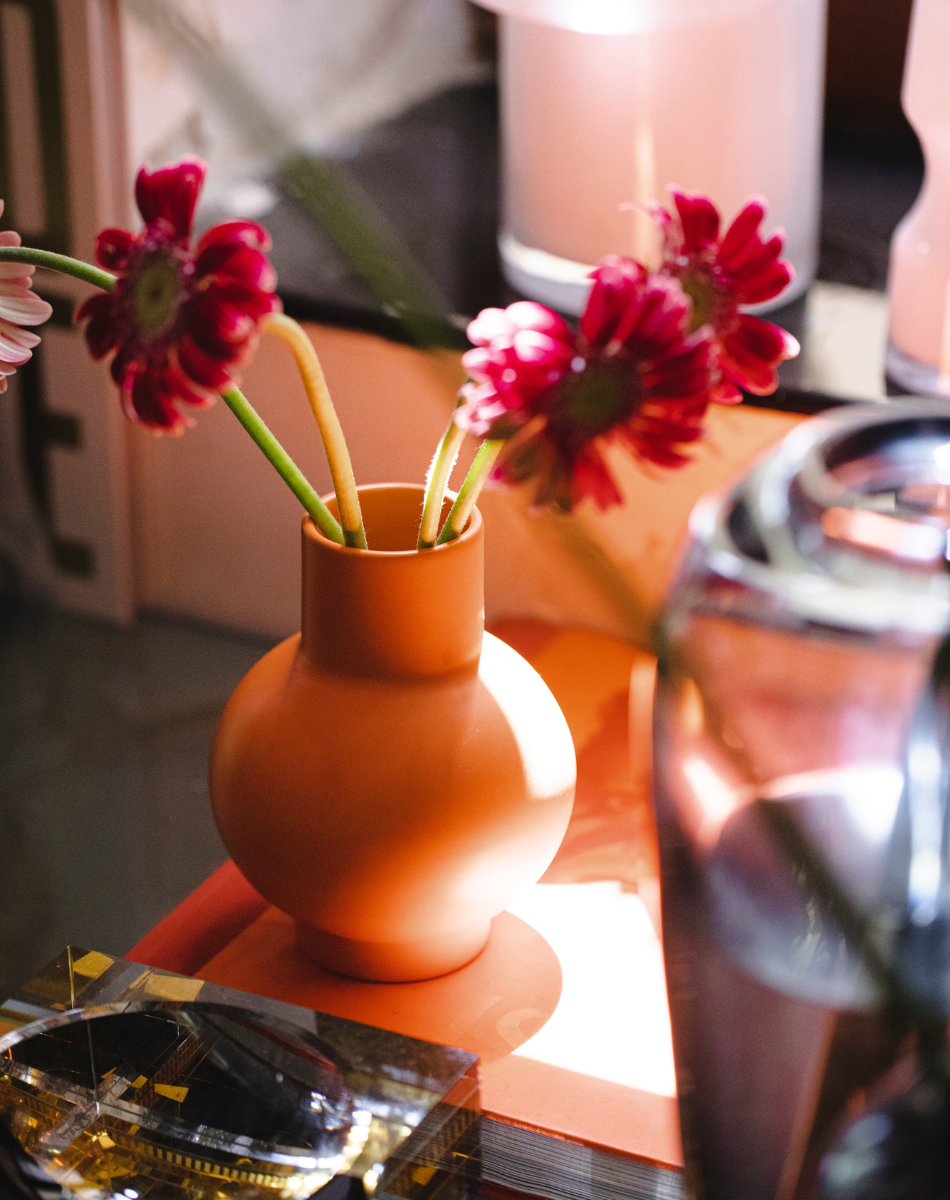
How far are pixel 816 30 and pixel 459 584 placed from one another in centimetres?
45

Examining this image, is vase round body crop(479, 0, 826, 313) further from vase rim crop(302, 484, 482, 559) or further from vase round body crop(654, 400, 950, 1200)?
vase round body crop(654, 400, 950, 1200)

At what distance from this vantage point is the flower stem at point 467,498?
38 centimetres

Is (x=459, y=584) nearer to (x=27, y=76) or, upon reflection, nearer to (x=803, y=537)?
(x=803, y=537)

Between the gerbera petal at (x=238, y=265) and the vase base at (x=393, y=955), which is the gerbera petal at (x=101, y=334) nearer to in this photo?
the gerbera petal at (x=238, y=265)

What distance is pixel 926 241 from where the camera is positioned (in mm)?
666

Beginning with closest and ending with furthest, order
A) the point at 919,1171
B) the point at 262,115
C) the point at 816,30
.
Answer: the point at 262,115
the point at 919,1171
the point at 816,30

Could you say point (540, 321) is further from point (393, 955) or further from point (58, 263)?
point (393, 955)

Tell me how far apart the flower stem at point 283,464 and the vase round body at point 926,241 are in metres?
0.38

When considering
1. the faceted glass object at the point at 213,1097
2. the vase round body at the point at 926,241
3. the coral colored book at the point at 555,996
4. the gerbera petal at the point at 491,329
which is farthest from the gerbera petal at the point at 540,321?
the vase round body at the point at 926,241

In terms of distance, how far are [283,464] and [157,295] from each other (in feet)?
0.33

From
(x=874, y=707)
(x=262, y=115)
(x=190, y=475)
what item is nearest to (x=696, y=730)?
(x=874, y=707)

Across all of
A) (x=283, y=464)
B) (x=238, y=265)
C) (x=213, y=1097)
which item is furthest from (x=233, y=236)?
(x=213, y=1097)

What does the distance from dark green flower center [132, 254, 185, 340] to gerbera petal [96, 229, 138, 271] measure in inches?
0.6

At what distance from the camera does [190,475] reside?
977 mm
